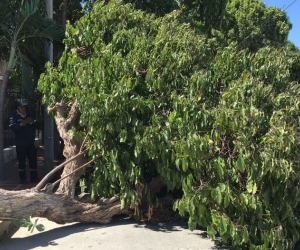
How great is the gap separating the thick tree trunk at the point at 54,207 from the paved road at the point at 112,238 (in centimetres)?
17

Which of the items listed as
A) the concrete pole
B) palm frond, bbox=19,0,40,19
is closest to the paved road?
the concrete pole

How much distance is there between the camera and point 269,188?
4.89 metres

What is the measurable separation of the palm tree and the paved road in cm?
403

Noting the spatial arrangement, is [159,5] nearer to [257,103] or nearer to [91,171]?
[91,171]

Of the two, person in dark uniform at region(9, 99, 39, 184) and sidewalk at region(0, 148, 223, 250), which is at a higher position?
person in dark uniform at region(9, 99, 39, 184)

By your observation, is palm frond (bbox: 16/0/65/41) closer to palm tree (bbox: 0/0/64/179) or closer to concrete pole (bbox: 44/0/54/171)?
palm tree (bbox: 0/0/64/179)

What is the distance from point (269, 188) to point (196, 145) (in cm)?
95

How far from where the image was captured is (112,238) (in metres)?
5.65

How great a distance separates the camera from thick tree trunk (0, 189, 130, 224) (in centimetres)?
566

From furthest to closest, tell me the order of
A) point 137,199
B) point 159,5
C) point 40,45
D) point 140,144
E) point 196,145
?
point 159,5 < point 40,45 < point 137,199 < point 140,144 < point 196,145

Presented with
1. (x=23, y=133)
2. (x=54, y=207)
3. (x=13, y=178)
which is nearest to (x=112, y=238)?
(x=54, y=207)

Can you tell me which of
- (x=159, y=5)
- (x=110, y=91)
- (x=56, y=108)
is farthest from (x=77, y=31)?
(x=159, y=5)

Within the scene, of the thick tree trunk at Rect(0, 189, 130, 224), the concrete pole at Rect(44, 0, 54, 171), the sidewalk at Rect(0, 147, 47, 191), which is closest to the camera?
the thick tree trunk at Rect(0, 189, 130, 224)

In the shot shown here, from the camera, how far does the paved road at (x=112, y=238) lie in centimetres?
546
